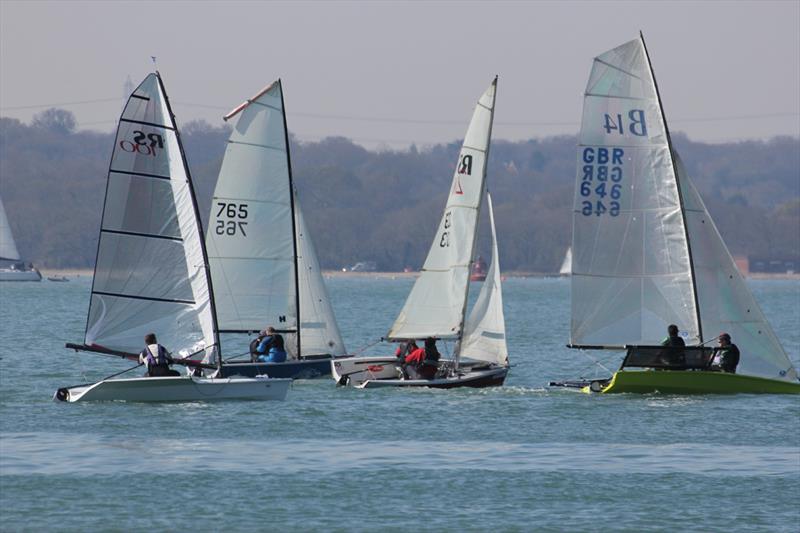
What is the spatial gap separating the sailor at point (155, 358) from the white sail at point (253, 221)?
7539mm

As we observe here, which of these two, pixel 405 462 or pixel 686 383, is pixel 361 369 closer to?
pixel 686 383

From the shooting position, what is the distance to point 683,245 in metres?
35.7

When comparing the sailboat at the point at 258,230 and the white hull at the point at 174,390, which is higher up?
the sailboat at the point at 258,230

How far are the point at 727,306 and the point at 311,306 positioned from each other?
10747 millimetres

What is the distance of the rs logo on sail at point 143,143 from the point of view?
32.8 meters

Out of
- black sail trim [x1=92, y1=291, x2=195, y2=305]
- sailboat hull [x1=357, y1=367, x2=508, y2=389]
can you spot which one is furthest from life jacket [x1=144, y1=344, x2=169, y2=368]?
sailboat hull [x1=357, y1=367, x2=508, y2=389]

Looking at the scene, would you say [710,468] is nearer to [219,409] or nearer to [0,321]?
[219,409]

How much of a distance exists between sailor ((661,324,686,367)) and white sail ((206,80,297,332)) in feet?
33.9

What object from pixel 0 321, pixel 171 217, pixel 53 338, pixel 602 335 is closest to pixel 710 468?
pixel 602 335

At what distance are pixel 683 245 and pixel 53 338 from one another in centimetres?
3533

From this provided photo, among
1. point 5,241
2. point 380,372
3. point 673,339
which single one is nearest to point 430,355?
point 380,372

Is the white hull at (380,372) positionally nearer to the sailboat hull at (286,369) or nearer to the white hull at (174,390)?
the sailboat hull at (286,369)

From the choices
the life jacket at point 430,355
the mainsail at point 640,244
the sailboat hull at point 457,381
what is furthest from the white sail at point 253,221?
the mainsail at point 640,244

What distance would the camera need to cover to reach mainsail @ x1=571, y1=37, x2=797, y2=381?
3512 centimetres
